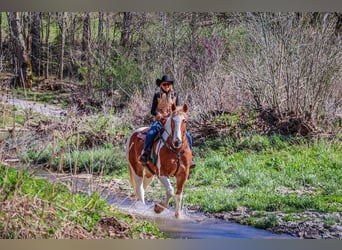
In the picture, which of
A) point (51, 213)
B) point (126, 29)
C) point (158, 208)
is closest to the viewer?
point (51, 213)

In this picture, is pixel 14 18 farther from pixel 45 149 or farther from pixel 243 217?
pixel 243 217

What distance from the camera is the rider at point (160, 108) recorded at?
6.22 metres

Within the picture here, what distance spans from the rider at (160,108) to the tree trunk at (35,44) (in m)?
1.05

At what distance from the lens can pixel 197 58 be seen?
6.58 metres

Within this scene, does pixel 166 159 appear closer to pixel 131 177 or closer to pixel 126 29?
pixel 131 177

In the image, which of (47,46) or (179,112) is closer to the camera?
(179,112)

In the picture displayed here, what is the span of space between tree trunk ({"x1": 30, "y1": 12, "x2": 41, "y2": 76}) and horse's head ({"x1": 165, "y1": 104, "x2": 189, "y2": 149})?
127 cm

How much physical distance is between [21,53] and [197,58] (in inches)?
60.0

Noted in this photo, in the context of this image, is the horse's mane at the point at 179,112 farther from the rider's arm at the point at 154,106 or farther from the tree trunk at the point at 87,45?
the tree trunk at the point at 87,45

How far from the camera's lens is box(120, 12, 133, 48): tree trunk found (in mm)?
6406

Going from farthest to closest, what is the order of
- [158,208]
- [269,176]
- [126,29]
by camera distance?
[126,29] < [269,176] < [158,208]

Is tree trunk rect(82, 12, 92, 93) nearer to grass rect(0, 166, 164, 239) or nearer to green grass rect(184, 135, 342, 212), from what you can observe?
grass rect(0, 166, 164, 239)

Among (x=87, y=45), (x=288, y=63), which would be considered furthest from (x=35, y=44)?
→ (x=288, y=63)

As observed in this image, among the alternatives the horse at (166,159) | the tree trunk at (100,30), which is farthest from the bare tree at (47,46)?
the horse at (166,159)
